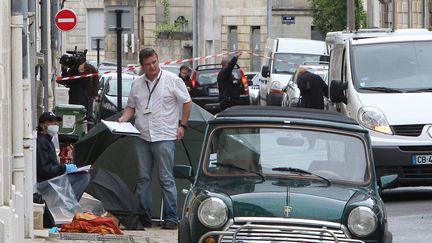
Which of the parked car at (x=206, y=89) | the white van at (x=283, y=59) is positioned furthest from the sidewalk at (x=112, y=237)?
the parked car at (x=206, y=89)

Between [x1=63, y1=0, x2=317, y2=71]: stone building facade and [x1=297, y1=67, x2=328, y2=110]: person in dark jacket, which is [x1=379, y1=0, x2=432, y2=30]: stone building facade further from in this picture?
[x1=297, y1=67, x2=328, y2=110]: person in dark jacket

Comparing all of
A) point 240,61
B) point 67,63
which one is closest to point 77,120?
point 67,63

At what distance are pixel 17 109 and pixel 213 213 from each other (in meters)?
2.70

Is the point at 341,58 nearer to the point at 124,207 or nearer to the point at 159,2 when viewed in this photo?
the point at 124,207

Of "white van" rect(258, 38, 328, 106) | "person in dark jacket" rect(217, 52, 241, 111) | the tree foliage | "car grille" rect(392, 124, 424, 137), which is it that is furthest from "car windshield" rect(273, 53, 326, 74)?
the tree foliage

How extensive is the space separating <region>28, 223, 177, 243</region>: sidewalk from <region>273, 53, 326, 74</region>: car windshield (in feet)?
79.6

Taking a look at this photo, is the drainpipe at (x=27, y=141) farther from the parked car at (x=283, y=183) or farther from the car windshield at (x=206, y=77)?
the car windshield at (x=206, y=77)

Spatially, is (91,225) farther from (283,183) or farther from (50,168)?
(283,183)

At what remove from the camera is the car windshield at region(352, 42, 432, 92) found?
19.2 m

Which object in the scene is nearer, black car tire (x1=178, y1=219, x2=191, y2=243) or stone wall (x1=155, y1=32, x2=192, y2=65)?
black car tire (x1=178, y1=219, x2=191, y2=243)

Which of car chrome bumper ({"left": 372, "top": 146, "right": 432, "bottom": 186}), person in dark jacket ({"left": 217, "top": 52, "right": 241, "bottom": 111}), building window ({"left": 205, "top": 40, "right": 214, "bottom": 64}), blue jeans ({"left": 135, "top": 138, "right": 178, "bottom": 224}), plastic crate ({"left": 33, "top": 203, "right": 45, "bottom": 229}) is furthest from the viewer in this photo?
building window ({"left": 205, "top": 40, "right": 214, "bottom": 64})

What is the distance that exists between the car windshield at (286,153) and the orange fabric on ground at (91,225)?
2838mm

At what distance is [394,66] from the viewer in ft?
64.1

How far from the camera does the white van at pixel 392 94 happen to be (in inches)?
717
